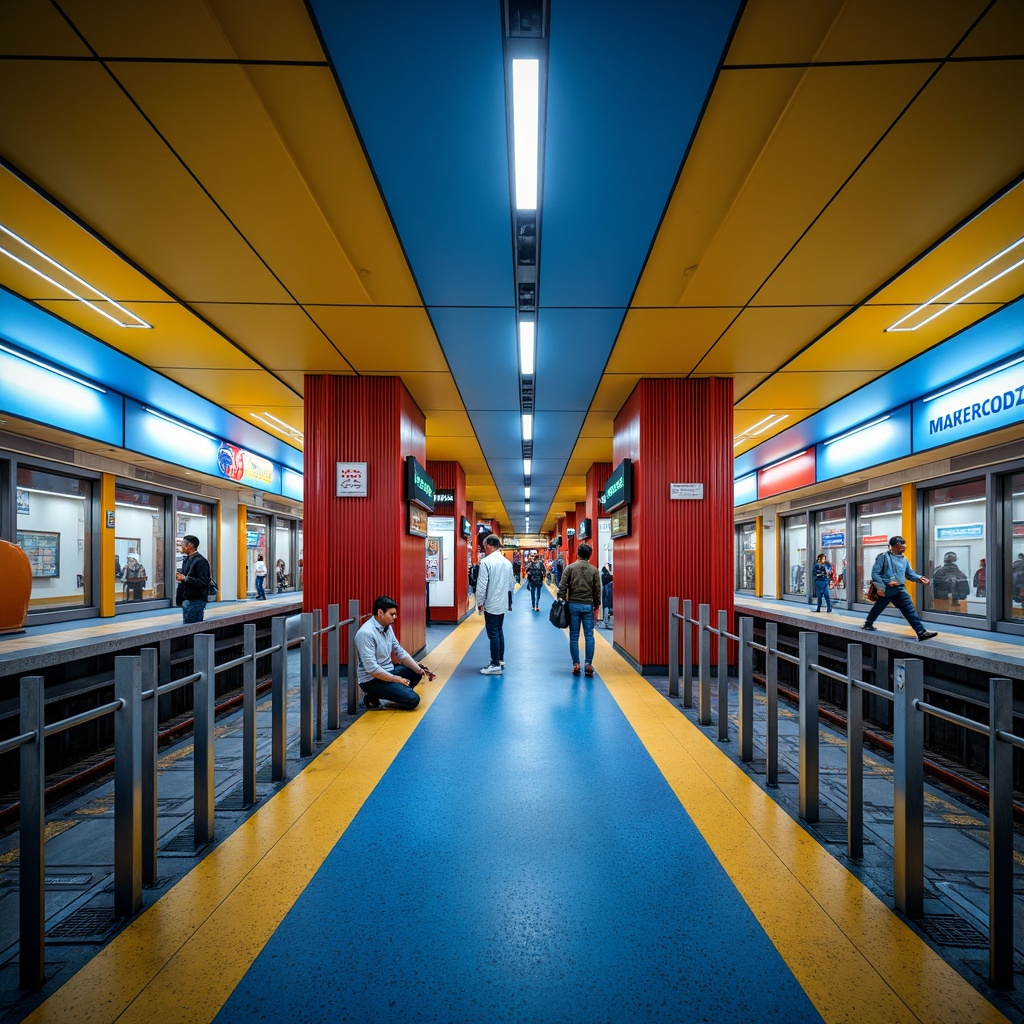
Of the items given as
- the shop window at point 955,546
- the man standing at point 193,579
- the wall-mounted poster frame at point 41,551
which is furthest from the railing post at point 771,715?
the wall-mounted poster frame at point 41,551

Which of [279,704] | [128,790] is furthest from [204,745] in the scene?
[279,704]

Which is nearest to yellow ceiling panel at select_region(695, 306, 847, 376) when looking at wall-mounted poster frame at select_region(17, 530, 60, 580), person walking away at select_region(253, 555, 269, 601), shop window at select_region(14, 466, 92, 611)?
shop window at select_region(14, 466, 92, 611)

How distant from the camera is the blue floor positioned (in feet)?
6.38

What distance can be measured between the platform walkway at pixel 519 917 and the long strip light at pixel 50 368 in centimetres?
591

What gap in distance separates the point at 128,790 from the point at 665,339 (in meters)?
5.86

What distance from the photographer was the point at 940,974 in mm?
2070

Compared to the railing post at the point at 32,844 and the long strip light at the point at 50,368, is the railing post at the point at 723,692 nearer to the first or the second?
the railing post at the point at 32,844

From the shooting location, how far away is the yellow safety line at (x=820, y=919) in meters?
1.94

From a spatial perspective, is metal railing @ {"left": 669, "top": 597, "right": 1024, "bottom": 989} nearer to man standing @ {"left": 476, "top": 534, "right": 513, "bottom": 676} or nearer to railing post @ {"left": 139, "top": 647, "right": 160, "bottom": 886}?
railing post @ {"left": 139, "top": 647, "right": 160, "bottom": 886}

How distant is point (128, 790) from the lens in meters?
2.46

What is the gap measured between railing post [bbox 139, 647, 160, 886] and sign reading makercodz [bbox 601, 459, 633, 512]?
6.32m

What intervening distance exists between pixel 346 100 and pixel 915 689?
12.9 feet

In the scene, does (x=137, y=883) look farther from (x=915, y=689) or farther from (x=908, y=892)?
Answer: (x=915, y=689)

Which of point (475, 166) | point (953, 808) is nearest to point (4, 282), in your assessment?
point (475, 166)
